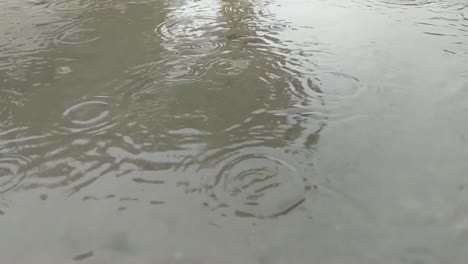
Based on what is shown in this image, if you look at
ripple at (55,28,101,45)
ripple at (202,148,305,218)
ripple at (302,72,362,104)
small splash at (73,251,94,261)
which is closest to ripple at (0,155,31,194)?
small splash at (73,251,94,261)

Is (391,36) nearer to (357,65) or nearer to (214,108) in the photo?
(357,65)

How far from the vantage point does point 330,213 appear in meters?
2.18

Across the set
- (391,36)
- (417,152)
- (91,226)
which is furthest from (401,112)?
(91,226)

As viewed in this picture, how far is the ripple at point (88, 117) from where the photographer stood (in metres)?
2.85

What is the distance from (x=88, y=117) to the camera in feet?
9.77

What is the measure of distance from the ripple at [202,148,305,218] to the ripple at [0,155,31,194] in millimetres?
1032

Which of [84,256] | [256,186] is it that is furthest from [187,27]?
[84,256]

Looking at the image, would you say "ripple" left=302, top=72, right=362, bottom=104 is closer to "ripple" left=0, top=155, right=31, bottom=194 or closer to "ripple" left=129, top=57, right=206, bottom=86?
"ripple" left=129, top=57, right=206, bottom=86

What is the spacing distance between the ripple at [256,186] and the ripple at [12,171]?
3.38 ft

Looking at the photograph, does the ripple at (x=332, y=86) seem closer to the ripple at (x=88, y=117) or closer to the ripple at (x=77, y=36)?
the ripple at (x=88, y=117)

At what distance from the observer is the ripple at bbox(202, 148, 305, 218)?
87.7 inches

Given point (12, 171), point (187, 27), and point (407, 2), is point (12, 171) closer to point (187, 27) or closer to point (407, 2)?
point (187, 27)

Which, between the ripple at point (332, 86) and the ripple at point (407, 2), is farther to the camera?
the ripple at point (407, 2)

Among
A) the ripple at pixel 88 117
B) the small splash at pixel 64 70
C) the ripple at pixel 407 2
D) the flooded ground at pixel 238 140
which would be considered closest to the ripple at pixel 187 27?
the flooded ground at pixel 238 140
